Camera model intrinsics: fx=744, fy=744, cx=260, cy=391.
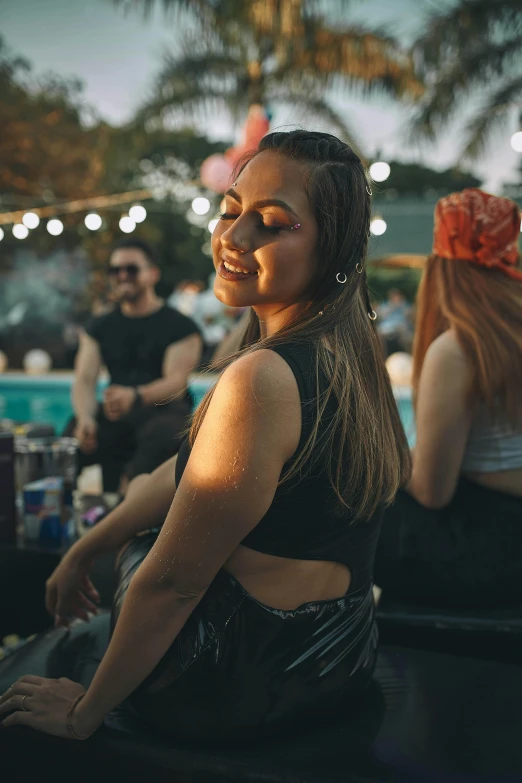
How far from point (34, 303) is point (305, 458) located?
65.7ft

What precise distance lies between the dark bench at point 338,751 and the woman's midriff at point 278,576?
0.24 meters

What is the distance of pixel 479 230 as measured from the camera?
2111 millimetres

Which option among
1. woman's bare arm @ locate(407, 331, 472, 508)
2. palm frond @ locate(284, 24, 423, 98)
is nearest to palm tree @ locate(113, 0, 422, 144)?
palm frond @ locate(284, 24, 423, 98)

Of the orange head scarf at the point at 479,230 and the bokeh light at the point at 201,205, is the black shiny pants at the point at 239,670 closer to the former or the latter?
the orange head scarf at the point at 479,230

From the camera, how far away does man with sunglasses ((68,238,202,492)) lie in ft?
13.5

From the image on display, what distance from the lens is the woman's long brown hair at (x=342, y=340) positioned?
120cm

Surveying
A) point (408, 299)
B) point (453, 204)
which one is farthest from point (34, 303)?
point (453, 204)

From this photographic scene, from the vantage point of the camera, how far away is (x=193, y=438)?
1268 millimetres

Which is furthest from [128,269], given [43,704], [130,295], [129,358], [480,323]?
[43,704]

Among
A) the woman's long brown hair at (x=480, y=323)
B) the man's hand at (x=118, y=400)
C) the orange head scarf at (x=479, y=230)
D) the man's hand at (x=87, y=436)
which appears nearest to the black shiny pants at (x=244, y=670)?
the woman's long brown hair at (x=480, y=323)

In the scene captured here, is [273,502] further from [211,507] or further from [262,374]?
[262,374]

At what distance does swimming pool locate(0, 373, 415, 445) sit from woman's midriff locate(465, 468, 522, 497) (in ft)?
26.4

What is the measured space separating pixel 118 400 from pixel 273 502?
9.43 feet

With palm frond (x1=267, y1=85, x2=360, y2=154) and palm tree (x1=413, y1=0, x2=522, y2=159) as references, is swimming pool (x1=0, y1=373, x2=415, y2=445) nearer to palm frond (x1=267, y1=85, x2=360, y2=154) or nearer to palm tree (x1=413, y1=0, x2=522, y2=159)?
palm tree (x1=413, y1=0, x2=522, y2=159)
